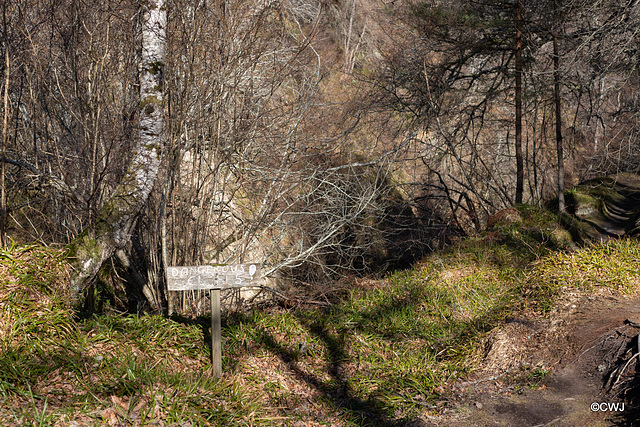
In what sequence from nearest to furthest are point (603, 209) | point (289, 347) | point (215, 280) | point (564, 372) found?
1. point (215, 280)
2. point (564, 372)
3. point (289, 347)
4. point (603, 209)

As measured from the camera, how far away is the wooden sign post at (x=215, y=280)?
4012mm

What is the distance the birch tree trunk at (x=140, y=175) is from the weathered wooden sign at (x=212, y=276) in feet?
2.82

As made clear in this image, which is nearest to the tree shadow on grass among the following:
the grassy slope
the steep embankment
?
the grassy slope

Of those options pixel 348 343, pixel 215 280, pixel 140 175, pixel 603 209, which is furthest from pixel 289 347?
pixel 603 209

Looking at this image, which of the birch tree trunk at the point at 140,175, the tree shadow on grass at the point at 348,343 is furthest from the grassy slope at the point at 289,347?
the birch tree trunk at the point at 140,175

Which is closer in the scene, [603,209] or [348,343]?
[348,343]

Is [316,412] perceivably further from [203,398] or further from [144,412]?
[144,412]

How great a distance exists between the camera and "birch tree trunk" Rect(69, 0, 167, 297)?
4363 millimetres

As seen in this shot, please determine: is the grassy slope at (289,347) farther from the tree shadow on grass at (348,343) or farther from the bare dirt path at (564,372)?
the bare dirt path at (564,372)

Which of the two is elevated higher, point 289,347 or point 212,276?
point 212,276

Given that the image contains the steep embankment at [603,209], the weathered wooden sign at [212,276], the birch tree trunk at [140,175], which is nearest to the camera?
the weathered wooden sign at [212,276]

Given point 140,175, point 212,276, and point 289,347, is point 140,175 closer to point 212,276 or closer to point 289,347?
point 212,276

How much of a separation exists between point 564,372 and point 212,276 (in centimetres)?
338

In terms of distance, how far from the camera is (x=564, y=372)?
15.0ft
